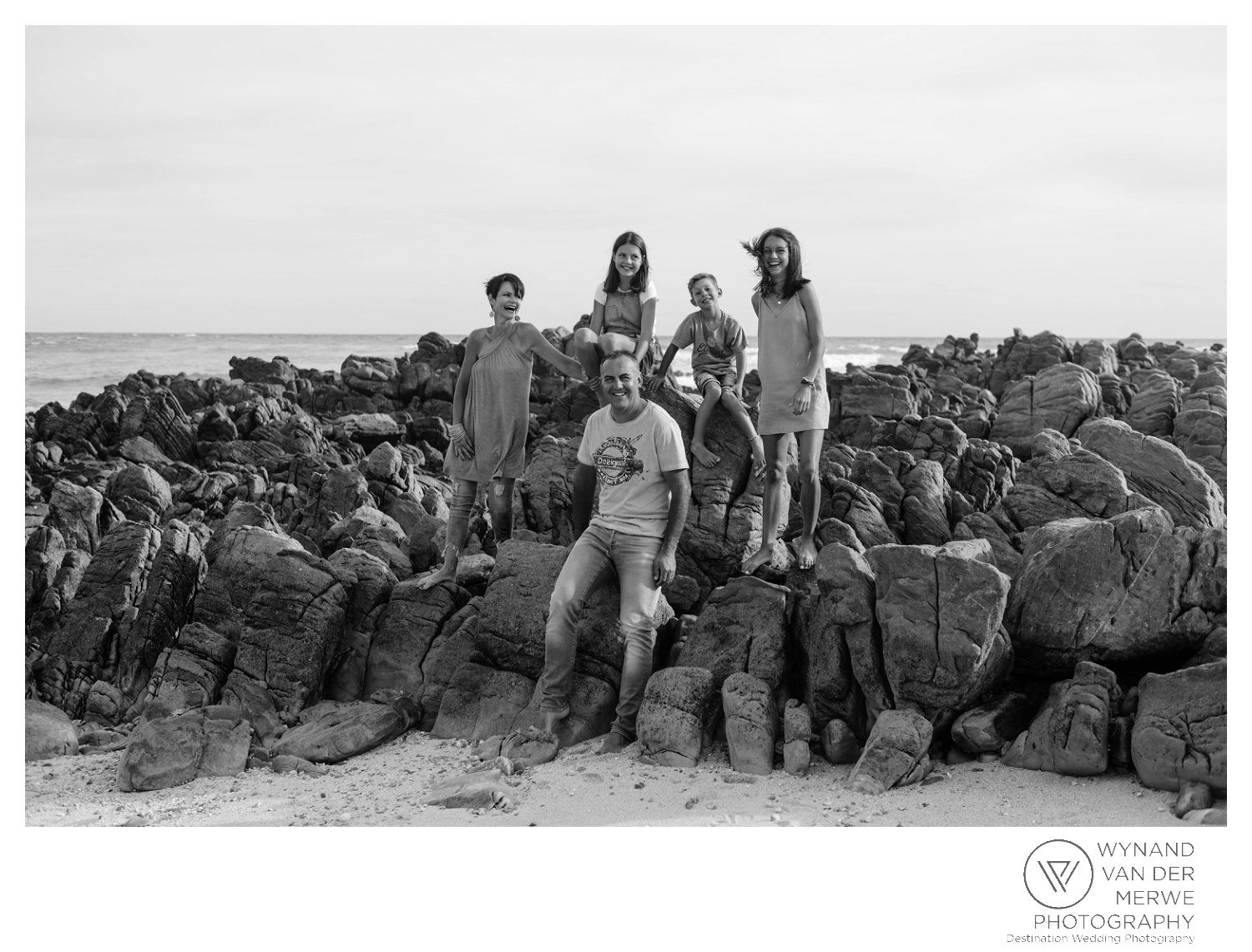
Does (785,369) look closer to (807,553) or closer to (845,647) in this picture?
(807,553)

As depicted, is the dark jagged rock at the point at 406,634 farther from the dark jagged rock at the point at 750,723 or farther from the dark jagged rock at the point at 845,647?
the dark jagged rock at the point at 845,647

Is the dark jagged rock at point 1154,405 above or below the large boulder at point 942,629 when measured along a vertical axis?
above

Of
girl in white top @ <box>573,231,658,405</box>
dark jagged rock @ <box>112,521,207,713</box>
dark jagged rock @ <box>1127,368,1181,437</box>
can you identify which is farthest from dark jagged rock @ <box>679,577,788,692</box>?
dark jagged rock @ <box>1127,368,1181,437</box>

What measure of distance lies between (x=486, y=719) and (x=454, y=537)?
1.61 meters

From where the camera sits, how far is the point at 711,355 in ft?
28.4

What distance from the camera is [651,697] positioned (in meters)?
7.29

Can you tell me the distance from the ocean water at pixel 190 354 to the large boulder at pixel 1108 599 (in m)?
35.8

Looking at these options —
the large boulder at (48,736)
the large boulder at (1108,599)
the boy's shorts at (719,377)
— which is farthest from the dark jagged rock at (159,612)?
the large boulder at (1108,599)

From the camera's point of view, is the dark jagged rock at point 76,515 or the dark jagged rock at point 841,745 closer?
the dark jagged rock at point 841,745

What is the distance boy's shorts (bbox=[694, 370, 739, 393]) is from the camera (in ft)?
28.3

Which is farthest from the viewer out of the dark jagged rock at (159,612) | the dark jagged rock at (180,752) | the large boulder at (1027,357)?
the large boulder at (1027,357)

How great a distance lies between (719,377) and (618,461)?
1.58 metres

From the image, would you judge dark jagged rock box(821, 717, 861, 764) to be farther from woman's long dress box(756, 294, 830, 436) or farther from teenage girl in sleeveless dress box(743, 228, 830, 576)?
woman's long dress box(756, 294, 830, 436)

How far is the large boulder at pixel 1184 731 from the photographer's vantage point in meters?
6.12
